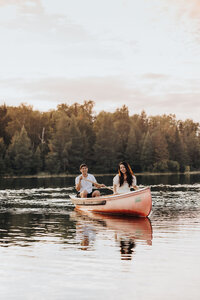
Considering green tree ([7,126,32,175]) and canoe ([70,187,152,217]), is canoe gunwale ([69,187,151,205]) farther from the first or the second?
green tree ([7,126,32,175])

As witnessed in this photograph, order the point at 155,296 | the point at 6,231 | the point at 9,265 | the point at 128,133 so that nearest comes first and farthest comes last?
the point at 155,296 → the point at 9,265 → the point at 6,231 → the point at 128,133

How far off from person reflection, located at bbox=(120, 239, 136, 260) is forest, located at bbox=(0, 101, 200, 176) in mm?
64927

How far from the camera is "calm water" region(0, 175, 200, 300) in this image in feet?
24.3

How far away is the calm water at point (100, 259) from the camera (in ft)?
24.3

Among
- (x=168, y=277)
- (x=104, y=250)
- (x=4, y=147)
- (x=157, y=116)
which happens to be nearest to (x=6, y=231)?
(x=104, y=250)

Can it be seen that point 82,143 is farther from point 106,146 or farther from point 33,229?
point 33,229

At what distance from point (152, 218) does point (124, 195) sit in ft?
4.58

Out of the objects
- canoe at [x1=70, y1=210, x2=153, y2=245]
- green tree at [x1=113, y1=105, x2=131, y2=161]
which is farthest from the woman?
green tree at [x1=113, y1=105, x2=131, y2=161]

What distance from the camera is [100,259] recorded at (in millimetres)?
9727

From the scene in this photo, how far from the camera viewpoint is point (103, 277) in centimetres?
818

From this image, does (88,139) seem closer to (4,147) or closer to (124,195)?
(4,147)

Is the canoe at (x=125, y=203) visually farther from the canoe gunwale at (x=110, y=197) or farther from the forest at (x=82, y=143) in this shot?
the forest at (x=82, y=143)

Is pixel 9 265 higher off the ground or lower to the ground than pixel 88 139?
lower

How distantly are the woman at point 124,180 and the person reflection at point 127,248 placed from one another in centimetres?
537
